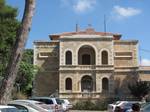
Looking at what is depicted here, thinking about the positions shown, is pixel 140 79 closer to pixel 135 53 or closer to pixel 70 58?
pixel 135 53

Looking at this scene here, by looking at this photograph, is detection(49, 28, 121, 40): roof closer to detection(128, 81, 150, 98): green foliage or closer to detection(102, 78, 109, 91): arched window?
detection(102, 78, 109, 91): arched window

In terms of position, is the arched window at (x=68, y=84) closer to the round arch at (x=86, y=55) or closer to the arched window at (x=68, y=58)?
the arched window at (x=68, y=58)

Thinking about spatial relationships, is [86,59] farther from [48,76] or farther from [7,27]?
[7,27]

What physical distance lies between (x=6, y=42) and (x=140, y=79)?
32.9 metres

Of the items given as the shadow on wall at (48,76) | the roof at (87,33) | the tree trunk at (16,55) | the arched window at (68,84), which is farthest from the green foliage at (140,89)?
the tree trunk at (16,55)

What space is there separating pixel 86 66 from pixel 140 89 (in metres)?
8.86

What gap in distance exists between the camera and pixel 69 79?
70688mm

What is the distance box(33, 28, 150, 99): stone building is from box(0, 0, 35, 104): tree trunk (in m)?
49.8

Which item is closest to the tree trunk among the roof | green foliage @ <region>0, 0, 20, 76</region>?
green foliage @ <region>0, 0, 20, 76</region>

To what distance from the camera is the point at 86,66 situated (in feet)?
232

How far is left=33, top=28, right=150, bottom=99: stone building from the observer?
69.8 meters

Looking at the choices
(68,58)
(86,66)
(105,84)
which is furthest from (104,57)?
(68,58)

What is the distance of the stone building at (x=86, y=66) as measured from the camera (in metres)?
69.8

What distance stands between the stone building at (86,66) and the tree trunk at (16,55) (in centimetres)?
4978
